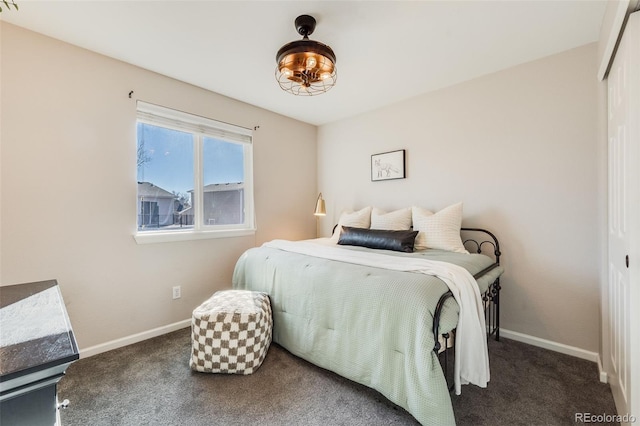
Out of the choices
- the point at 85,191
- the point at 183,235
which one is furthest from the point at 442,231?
the point at 85,191

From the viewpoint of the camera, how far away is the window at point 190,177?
2.56 meters

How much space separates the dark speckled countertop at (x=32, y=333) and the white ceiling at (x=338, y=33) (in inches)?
68.9

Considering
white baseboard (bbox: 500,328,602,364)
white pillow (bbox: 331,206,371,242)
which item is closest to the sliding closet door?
white baseboard (bbox: 500,328,602,364)

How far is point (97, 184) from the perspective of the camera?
7.34 feet

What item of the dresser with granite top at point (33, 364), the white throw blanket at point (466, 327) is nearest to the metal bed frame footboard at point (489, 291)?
the white throw blanket at point (466, 327)

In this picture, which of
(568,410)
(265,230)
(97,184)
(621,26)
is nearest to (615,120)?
(621,26)

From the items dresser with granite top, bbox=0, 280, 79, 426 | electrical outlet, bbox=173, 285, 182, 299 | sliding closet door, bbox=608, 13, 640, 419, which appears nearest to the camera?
dresser with granite top, bbox=0, 280, 79, 426

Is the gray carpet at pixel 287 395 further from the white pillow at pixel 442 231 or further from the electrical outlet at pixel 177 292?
the white pillow at pixel 442 231

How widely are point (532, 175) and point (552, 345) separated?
1402 millimetres

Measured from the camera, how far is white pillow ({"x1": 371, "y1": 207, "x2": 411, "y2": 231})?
2.82m

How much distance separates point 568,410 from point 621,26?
206 cm

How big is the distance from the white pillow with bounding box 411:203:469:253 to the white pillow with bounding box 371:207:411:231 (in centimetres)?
18

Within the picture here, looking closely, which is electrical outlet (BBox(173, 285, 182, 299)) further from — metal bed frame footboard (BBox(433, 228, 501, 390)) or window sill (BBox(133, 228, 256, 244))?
metal bed frame footboard (BBox(433, 228, 501, 390))

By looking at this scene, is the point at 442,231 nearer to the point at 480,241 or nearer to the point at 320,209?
the point at 480,241
